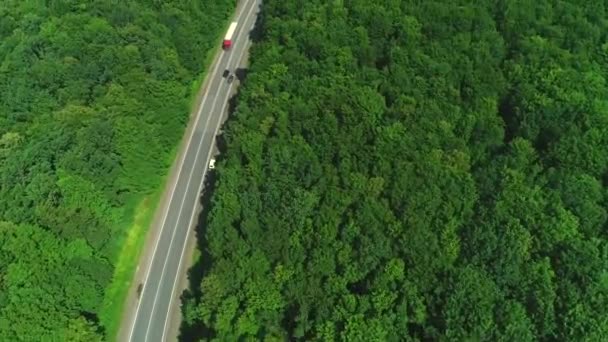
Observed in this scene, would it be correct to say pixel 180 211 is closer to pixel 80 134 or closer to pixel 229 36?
pixel 80 134

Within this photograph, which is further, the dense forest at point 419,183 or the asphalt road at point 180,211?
the asphalt road at point 180,211

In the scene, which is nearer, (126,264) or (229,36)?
(126,264)

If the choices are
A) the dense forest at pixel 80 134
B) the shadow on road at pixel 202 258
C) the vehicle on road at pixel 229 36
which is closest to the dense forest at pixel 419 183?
the shadow on road at pixel 202 258

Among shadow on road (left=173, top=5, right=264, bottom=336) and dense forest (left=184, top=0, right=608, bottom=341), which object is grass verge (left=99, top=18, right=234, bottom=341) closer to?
shadow on road (left=173, top=5, right=264, bottom=336)

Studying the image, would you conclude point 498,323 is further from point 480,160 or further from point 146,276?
point 146,276

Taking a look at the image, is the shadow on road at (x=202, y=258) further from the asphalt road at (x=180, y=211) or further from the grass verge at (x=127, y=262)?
the grass verge at (x=127, y=262)

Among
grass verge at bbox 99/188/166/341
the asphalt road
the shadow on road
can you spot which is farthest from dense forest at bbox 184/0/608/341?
grass verge at bbox 99/188/166/341

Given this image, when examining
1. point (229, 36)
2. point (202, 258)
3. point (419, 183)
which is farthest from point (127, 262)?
point (229, 36)
